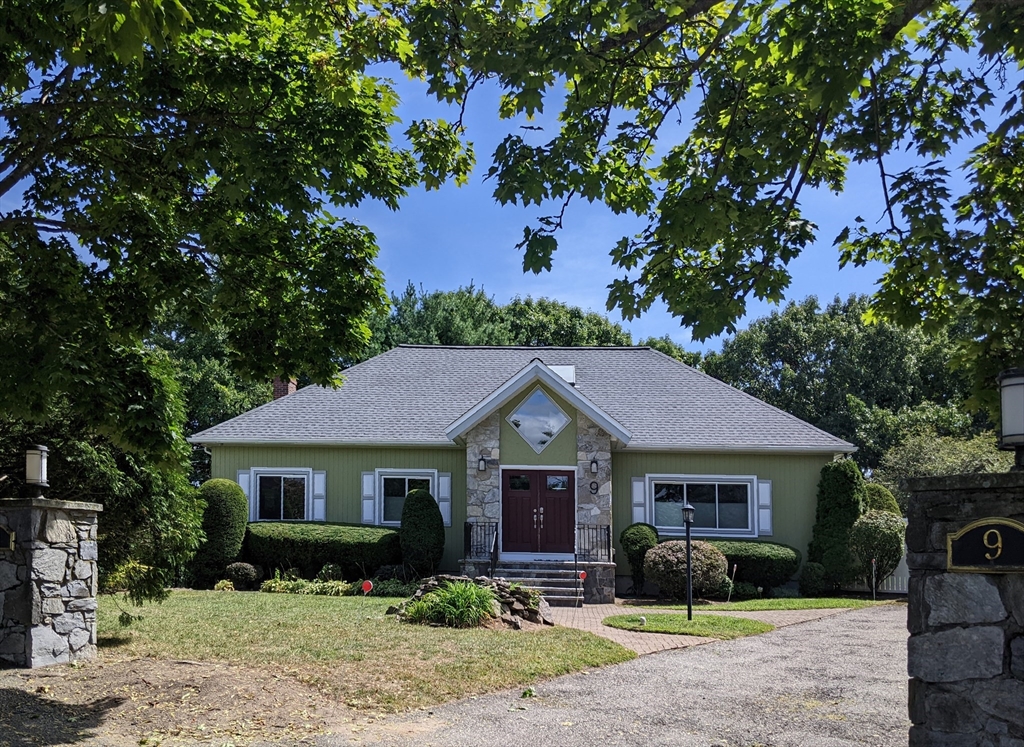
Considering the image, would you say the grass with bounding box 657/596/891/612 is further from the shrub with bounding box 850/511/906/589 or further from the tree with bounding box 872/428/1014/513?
the tree with bounding box 872/428/1014/513

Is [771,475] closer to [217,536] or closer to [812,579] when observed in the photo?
[812,579]

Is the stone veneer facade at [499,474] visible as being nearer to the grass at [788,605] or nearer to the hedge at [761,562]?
the hedge at [761,562]

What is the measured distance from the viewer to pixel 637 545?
1909 cm

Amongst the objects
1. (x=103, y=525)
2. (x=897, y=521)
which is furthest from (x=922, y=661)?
(x=897, y=521)

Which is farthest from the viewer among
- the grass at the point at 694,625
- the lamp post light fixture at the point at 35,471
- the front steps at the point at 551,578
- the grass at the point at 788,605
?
the front steps at the point at 551,578

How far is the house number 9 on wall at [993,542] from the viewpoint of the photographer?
4660 millimetres

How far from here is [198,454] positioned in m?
32.7

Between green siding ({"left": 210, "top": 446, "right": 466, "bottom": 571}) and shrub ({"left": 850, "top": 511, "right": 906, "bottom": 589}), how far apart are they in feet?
28.4

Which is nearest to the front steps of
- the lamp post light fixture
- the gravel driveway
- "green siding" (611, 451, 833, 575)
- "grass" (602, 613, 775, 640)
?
"green siding" (611, 451, 833, 575)

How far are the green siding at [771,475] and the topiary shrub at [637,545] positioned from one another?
3.13 ft

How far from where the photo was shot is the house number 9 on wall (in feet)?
15.3

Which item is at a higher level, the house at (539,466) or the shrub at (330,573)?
the house at (539,466)

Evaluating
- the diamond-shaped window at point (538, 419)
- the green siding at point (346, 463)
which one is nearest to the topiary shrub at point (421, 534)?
the green siding at point (346, 463)

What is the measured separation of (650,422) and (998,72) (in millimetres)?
14646
